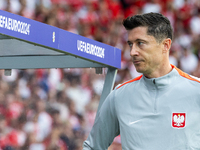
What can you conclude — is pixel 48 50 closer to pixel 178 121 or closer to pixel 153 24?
pixel 153 24

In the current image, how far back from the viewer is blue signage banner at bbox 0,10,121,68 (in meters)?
1.94

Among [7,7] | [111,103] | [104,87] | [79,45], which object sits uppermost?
[7,7]

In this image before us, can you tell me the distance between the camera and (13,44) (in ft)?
9.45

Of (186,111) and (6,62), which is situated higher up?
(6,62)

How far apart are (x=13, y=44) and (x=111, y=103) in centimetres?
135

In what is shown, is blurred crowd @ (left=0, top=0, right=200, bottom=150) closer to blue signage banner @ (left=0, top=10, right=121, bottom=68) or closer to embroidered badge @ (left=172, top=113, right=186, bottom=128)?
blue signage banner @ (left=0, top=10, right=121, bottom=68)

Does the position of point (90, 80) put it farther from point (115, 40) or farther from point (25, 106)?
point (115, 40)

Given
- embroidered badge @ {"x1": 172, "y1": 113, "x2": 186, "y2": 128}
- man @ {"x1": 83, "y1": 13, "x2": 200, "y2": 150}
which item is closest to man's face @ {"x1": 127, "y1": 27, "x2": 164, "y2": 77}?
man @ {"x1": 83, "y1": 13, "x2": 200, "y2": 150}

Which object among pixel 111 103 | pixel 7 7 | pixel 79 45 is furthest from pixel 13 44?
pixel 7 7

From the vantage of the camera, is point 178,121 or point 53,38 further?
point 53,38

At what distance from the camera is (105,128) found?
5.98ft

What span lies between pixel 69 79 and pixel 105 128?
6.66 feet

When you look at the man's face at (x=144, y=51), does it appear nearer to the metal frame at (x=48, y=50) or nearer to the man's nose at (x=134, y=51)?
the man's nose at (x=134, y=51)

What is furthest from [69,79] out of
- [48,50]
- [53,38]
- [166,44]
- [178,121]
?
[178,121]
